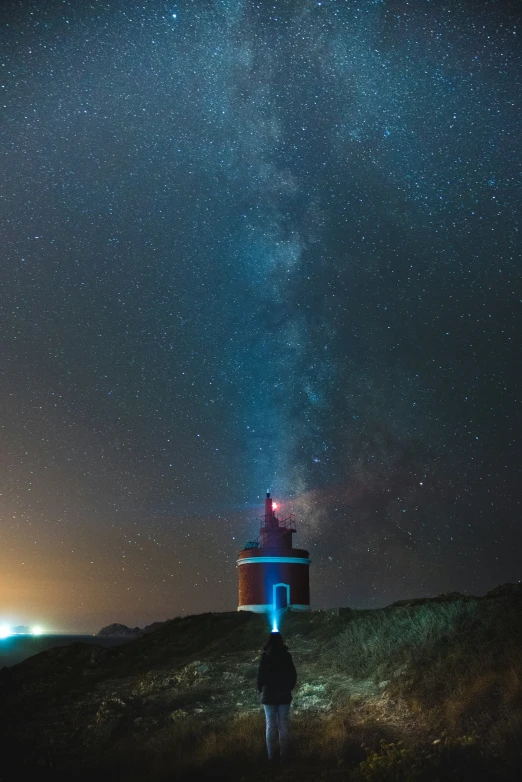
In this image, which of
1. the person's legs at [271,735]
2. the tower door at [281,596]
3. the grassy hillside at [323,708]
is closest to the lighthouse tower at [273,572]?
the tower door at [281,596]

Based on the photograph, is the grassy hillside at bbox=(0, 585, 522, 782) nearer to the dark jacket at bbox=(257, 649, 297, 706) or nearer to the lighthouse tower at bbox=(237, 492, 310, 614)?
the dark jacket at bbox=(257, 649, 297, 706)

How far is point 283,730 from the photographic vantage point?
Result: 871 cm

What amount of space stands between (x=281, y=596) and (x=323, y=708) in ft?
67.4

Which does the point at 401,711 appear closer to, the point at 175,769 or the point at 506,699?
the point at 506,699

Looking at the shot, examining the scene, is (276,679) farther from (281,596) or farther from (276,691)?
(281,596)

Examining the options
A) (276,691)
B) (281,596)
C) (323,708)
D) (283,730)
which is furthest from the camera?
(281,596)

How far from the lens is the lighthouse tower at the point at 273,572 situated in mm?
32469

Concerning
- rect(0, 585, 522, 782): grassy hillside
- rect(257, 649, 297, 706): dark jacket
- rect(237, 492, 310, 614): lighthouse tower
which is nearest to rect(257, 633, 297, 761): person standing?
rect(257, 649, 297, 706): dark jacket

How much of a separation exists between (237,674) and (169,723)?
4.70 m

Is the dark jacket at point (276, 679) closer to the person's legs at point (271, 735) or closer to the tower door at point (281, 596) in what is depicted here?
the person's legs at point (271, 735)

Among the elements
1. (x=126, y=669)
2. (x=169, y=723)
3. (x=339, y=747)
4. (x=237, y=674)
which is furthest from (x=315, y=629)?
(x=339, y=747)

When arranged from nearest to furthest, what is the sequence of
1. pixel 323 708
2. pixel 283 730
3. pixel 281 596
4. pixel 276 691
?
pixel 276 691 → pixel 283 730 → pixel 323 708 → pixel 281 596

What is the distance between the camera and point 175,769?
9.01 meters

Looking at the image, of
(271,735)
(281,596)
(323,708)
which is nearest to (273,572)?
(281,596)
